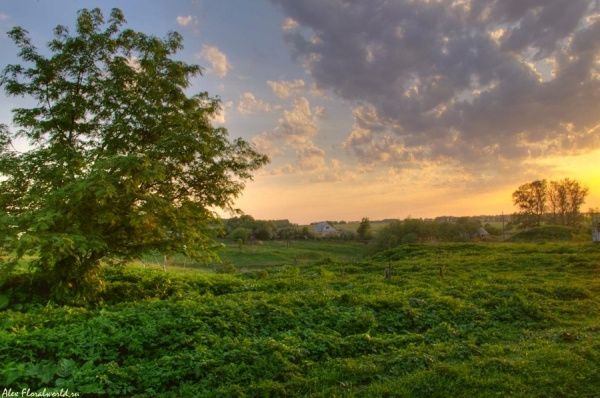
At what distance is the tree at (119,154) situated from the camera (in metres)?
10.5

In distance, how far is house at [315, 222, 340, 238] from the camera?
269ft

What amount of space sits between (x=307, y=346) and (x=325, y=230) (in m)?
84.9

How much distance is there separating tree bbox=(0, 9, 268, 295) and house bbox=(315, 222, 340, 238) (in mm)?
68962

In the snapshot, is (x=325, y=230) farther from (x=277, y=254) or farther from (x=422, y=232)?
(x=277, y=254)

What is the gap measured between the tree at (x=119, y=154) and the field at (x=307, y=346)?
1.96m

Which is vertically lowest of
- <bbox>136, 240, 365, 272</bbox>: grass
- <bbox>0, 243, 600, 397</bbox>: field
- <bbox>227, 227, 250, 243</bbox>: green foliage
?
<bbox>136, 240, 365, 272</bbox>: grass

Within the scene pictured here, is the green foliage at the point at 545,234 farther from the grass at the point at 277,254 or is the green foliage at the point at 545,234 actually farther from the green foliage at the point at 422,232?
the grass at the point at 277,254

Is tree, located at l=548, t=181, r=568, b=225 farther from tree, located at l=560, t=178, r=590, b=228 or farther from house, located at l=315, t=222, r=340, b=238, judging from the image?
house, located at l=315, t=222, r=340, b=238

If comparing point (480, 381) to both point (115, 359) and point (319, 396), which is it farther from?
point (115, 359)

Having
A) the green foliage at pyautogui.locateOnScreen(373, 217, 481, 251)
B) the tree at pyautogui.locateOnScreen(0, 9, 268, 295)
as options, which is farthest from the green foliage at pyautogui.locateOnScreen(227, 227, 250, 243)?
the tree at pyautogui.locateOnScreen(0, 9, 268, 295)

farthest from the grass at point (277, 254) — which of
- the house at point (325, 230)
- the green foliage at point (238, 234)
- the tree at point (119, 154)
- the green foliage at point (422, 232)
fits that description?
the tree at point (119, 154)

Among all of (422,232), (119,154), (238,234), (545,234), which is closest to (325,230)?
(238,234)

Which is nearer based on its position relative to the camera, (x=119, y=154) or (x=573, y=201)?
(x=119, y=154)

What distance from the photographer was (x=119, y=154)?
11.5m
